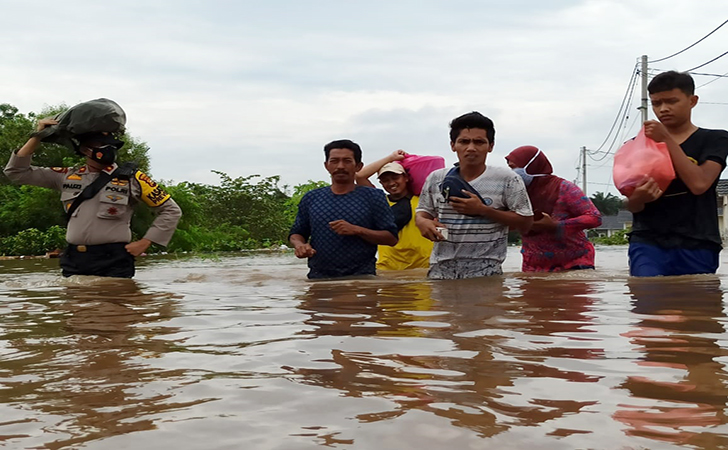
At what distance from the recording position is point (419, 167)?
718cm

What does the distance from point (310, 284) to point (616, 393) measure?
3.90 m

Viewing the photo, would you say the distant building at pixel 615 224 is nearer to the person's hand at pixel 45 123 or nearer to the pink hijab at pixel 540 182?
the pink hijab at pixel 540 182

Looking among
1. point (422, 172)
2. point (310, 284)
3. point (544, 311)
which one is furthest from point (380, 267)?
point (544, 311)

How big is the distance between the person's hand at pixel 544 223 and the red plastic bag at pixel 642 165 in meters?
1.30

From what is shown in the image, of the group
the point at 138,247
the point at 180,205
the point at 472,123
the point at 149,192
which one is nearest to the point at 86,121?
the point at 149,192

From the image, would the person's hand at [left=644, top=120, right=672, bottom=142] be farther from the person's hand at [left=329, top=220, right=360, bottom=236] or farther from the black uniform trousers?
the black uniform trousers

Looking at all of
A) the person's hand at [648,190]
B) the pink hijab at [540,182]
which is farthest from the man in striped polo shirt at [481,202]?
the pink hijab at [540,182]

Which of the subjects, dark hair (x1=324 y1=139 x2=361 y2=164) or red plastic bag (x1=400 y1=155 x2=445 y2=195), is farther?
red plastic bag (x1=400 y1=155 x2=445 y2=195)

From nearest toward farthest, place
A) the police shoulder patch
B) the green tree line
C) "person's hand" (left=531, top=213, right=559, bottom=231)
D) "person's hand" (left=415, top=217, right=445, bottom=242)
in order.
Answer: "person's hand" (left=415, top=217, right=445, bottom=242), the police shoulder patch, "person's hand" (left=531, top=213, right=559, bottom=231), the green tree line

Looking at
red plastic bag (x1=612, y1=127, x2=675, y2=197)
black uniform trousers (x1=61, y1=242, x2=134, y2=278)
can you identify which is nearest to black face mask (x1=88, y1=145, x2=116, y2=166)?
black uniform trousers (x1=61, y1=242, x2=134, y2=278)

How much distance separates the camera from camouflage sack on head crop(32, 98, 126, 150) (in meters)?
5.57

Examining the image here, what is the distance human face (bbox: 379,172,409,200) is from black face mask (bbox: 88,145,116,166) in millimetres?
2506

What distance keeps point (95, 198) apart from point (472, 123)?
2.73m

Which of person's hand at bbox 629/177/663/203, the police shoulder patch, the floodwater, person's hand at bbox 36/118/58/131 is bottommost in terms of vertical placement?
the floodwater
